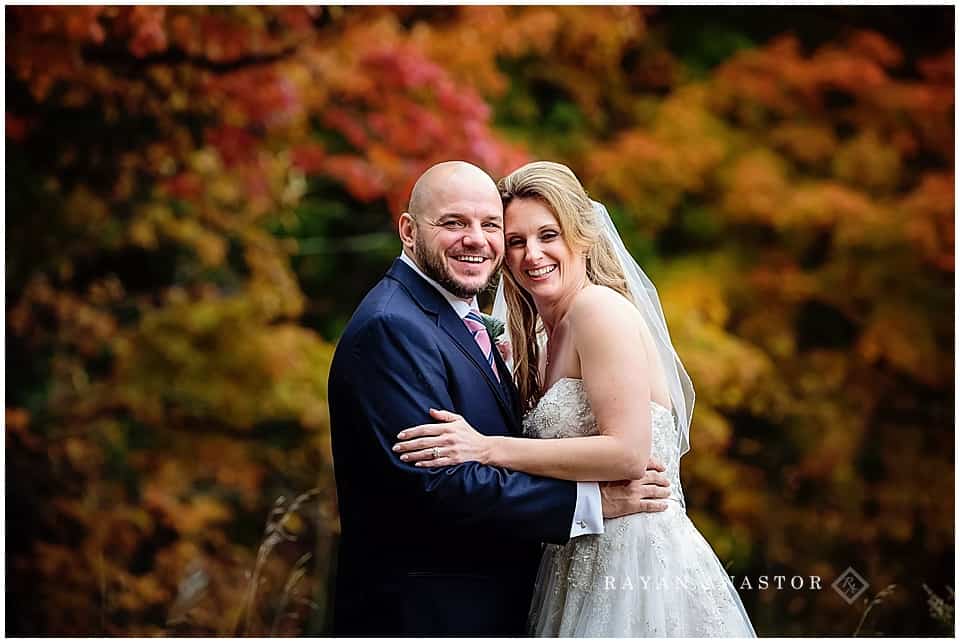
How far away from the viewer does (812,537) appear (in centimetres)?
808

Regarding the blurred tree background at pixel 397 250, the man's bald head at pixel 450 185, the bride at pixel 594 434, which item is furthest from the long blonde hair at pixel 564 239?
the blurred tree background at pixel 397 250

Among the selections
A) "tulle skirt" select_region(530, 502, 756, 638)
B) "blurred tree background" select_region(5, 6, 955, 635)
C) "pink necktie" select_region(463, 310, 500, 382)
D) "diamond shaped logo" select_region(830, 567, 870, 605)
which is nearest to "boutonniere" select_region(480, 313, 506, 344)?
"pink necktie" select_region(463, 310, 500, 382)

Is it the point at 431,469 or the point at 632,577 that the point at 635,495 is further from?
the point at 431,469

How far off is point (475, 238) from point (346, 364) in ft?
1.75

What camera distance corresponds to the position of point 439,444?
303 cm

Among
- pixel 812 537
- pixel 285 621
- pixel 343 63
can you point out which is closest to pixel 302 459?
pixel 285 621

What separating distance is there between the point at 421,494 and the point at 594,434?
1.90 feet

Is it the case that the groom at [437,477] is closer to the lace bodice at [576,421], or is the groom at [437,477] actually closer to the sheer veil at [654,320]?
the lace bodice at [576,421]

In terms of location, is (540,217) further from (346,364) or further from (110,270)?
(110,270)

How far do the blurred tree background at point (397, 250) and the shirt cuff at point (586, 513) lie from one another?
364 cm

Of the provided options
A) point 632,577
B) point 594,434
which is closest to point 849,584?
point 632,577

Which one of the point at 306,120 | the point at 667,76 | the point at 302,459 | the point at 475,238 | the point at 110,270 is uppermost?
the point at 667,76

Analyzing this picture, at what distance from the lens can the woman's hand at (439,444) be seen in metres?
3.03

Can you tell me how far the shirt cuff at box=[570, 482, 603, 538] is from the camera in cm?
315
